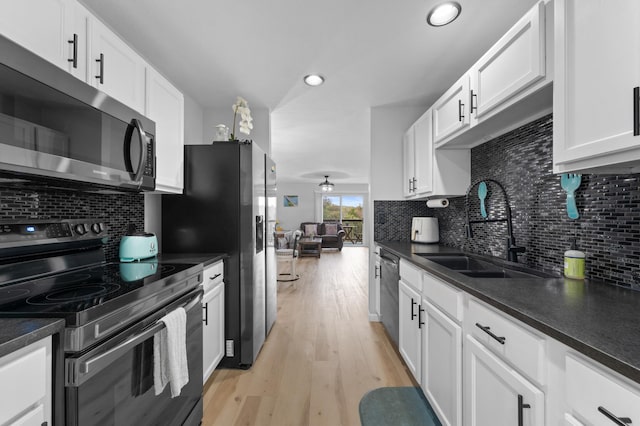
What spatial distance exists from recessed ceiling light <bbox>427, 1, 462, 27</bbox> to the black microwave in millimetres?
1772

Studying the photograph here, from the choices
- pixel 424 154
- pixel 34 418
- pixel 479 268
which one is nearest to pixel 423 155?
pixel 424 154

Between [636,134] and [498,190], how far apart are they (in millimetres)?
1394

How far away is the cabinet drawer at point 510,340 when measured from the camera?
34.1 inches

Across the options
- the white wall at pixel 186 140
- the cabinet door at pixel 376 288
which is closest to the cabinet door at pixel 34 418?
the white wall at pixel 186 140

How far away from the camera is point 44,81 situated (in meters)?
1.04

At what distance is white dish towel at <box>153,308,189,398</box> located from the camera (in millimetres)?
1214

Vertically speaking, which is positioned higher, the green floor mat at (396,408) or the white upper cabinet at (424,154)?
the white upper cabinet at (424,154)

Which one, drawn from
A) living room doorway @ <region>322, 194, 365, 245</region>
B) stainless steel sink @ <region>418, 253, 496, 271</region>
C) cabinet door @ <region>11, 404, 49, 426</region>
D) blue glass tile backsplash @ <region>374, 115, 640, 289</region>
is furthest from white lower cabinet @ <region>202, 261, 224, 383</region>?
living room doorway @ <region>322, 194, 365, 245</region>

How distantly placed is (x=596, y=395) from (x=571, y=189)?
1096 millimetres

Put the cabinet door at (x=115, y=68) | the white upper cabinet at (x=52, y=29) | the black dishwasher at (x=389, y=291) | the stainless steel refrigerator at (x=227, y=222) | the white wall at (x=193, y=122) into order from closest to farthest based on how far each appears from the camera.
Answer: the white upper cabinet at (x=52, y=29) → the cabinet door at (x=115, y=68) → the stainless steel refrigerator at (x=227, y=222) → the black dishwasher at (x=389, y=291) → the white wall at (x=193, y=122)

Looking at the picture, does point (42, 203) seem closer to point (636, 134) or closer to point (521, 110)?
point (636, 134)

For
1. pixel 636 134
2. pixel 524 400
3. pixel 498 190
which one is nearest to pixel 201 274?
pixel 524 400

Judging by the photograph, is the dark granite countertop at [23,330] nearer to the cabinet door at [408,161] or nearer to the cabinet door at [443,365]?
the cabinet door at [443,365]

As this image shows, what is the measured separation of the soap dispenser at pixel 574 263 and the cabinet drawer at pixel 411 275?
2.43 feet
